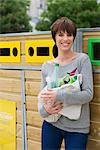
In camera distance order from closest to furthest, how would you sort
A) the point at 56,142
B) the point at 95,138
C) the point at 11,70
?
the point at 56,142
the point at 95,138
the point at 11,70

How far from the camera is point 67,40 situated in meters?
2.40

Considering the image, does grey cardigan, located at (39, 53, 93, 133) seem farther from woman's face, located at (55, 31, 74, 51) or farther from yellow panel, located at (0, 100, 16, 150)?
yellow panel, located at (0, 100, 16, 150)

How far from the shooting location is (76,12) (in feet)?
64.4

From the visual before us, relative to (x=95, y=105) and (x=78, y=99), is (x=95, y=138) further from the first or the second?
(x=78, y=99)

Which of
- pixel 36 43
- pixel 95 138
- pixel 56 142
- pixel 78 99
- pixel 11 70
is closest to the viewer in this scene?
pixel 78 99

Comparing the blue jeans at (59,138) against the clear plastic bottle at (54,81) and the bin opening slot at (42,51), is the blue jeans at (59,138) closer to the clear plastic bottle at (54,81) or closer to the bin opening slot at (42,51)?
the clear plastic bottle at (54,81)

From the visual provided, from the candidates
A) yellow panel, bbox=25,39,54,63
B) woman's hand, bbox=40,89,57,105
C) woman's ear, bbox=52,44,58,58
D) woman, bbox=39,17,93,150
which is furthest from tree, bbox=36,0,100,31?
woman's hand, bbox=40,89,57,105

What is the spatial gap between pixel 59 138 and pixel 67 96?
0.36m

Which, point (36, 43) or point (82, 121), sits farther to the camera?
point (36, 43)

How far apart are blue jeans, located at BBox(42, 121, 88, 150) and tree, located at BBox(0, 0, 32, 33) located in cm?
2026

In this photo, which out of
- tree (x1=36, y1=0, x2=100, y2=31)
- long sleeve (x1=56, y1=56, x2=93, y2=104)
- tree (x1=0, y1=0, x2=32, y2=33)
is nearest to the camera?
long sleeve (x1=56, y1=56, x2=93, y2=104)

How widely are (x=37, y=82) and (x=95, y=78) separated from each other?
2.13 ft

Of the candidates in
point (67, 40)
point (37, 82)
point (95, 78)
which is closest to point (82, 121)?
point (95, 78)

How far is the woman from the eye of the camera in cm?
235
